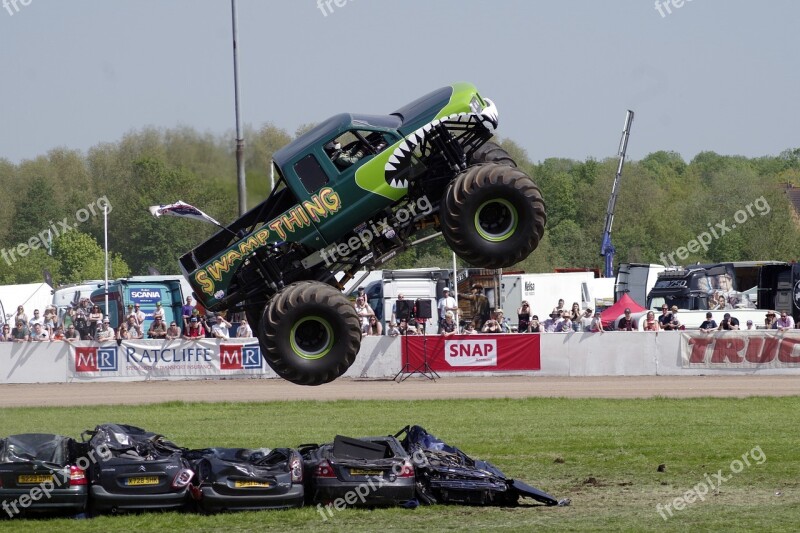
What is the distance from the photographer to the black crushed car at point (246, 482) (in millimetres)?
14773

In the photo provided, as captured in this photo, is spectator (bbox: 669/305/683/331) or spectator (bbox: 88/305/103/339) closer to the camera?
spectator (bbox: 669/305/683/331)

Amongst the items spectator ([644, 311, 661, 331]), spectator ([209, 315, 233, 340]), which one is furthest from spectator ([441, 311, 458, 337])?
spectator ([209, 315, 233, 340])

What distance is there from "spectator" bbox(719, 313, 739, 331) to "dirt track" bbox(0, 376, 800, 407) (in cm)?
157

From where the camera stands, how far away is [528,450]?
64.4 feet

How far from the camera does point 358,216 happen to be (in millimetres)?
13000

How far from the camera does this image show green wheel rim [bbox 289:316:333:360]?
512 inches

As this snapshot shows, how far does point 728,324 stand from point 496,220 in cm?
2014

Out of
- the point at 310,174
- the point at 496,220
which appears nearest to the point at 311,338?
the point at 310,174

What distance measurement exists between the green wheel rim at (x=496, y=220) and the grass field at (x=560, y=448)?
386 centimetres

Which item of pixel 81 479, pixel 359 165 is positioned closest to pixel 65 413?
pixel 81 479

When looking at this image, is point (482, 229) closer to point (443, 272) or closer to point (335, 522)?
point (335, 522)
